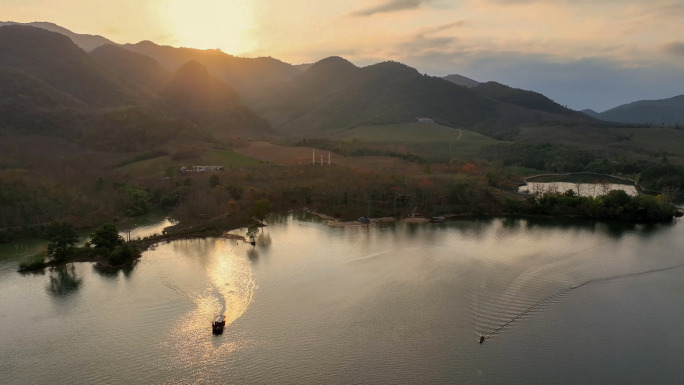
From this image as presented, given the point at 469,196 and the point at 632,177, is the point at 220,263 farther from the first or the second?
the point at 632,177

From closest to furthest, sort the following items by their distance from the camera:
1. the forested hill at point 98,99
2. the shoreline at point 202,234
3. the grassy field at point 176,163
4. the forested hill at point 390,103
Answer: the shoreline at point 202,234
the grassy field at point 176,163
the forested hill at point 98,99
the forested hill at point 390,103

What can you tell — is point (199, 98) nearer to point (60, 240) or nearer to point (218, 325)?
point (60, 240)

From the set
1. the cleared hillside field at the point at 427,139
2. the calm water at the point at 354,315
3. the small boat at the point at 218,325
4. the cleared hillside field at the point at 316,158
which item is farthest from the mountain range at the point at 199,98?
the small boat at the point at 218,325

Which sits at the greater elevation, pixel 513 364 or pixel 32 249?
pixel 32 249

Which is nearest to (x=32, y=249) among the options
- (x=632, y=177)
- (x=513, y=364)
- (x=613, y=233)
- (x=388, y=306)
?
(x=388, y=306)

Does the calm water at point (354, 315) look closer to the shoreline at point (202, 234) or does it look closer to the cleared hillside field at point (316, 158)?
the shoreline at point (202, 234)
